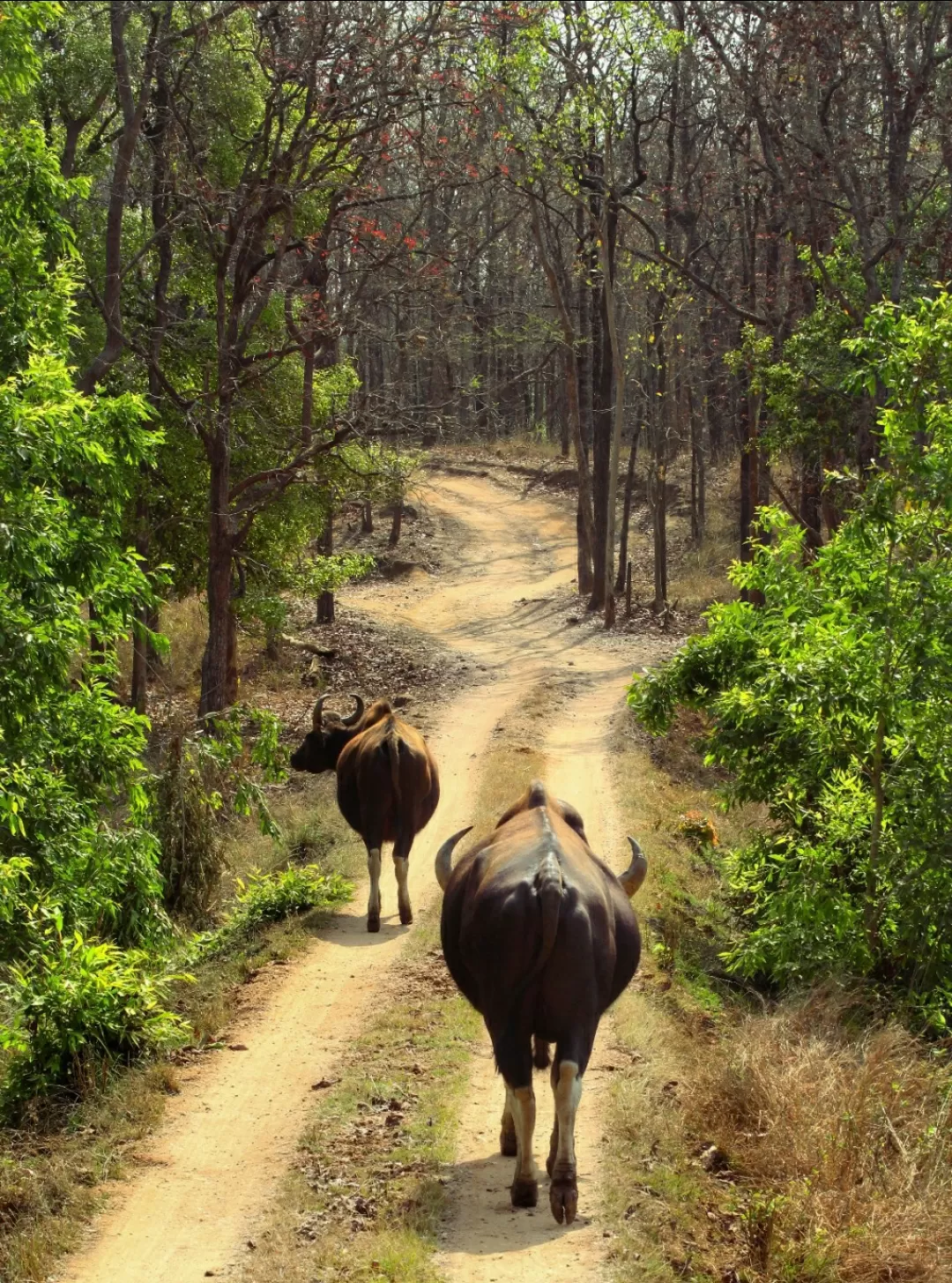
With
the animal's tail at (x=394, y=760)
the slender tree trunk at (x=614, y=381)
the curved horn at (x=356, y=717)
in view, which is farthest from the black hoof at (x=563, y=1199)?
the slender tree trunk at (x=614, y=381)

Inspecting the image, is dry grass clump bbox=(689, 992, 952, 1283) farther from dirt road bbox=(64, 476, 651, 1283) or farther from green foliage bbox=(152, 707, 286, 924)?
green foliage bbox=(152, 707, 286, 924)

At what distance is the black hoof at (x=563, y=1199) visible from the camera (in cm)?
677

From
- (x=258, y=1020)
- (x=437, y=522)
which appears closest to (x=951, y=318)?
(x=258, y=1020)

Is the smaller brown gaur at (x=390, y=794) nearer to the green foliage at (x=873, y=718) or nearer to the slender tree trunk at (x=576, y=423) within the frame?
the green foliage at (x=873, y=718)

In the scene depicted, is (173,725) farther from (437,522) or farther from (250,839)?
(437,522)

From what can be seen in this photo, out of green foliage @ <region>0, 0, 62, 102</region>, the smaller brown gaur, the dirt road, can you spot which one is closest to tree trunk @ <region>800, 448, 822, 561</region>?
the dirt road

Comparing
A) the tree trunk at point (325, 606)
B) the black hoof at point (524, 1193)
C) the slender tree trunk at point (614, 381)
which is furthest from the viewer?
the tree trunk at point (325, 606)

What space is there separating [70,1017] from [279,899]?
13.4ft

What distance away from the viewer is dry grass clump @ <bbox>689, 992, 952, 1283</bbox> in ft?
22.8

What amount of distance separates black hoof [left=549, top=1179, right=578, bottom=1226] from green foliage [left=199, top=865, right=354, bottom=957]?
6671 mm

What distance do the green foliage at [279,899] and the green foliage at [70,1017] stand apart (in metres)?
3.24

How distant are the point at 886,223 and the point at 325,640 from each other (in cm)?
1397

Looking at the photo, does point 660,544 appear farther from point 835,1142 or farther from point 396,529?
point 835,1142

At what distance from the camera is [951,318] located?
35.5 ft
